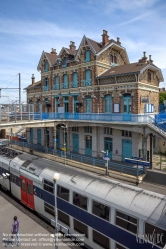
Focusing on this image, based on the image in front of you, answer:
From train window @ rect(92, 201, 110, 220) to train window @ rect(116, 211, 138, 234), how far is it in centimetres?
58

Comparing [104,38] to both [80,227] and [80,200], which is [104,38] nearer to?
[80,200]

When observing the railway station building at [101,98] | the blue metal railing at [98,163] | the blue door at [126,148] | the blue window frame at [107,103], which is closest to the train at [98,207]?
the blue metal railing at [98,163]

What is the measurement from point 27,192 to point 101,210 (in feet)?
21.6

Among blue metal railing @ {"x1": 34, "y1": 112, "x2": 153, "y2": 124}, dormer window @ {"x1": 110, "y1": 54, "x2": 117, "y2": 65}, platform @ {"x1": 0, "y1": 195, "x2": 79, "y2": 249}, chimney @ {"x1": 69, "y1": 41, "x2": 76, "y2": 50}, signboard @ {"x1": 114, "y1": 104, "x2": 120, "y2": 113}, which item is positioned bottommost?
platform @ {"x1": 0, "y1": 195, "x2": 79, "y2": 249}

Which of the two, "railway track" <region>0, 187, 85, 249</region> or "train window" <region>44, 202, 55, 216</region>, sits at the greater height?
"train window" <region>44, 202, 55, 216</region>

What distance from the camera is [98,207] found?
911 centimetres

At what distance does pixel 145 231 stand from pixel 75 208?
383cm

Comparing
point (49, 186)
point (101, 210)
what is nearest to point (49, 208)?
point (49, 186)

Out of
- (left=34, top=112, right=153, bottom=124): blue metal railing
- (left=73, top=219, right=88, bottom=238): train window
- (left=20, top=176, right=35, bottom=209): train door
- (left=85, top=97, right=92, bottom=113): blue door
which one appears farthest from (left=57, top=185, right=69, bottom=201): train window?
(left=85, top=97, right=92, bottom=113): blue door

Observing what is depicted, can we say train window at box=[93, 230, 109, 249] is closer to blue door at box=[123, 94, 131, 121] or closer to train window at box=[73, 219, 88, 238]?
train window at box=[73, 219, 88, 238]

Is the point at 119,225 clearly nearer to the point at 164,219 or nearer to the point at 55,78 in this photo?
the point at 164,219

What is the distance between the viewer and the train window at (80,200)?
382 inches

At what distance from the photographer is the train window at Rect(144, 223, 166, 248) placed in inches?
269

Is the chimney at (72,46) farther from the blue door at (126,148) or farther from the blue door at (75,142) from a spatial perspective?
the blue door at (126,148)
